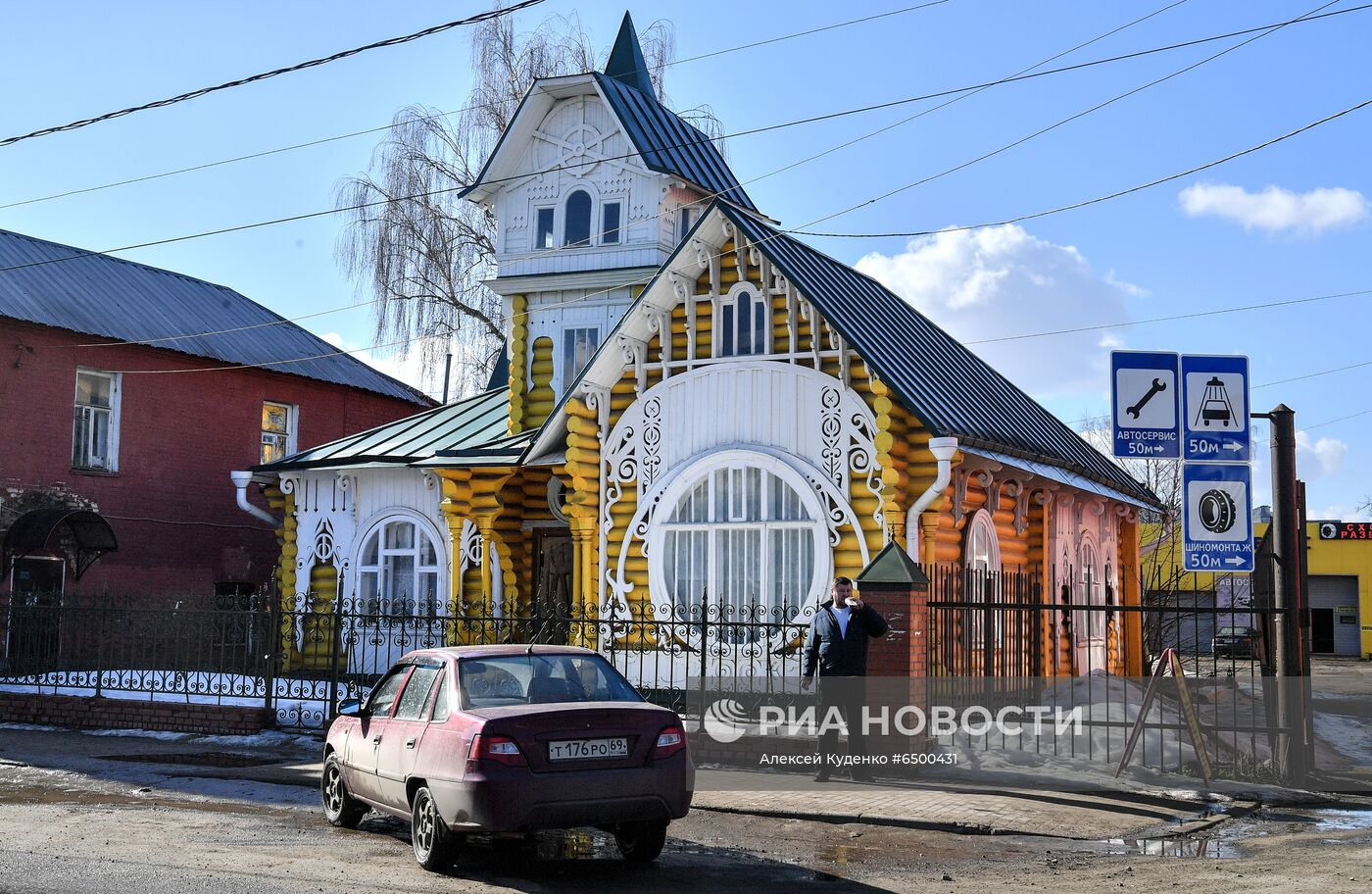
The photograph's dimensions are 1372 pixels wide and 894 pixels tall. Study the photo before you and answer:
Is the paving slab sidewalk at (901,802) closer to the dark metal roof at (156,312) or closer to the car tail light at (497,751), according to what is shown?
the car tail light at (497,751)

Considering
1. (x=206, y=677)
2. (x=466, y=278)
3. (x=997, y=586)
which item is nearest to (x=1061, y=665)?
(x=997, y=586)

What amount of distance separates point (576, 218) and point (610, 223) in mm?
640

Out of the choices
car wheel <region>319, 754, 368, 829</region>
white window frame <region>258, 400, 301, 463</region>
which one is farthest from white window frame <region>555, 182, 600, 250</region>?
car wheel <region>319, 754, 368, 829</region>

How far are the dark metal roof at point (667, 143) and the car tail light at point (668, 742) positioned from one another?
41.6 feet

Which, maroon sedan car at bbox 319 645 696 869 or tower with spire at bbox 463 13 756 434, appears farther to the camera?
tower with spire at bbox 463 13 756 434

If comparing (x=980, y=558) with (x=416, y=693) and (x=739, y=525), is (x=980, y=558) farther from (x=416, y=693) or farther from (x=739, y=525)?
(x=416, y=693)

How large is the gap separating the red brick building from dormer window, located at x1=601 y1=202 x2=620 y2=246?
1070 cm

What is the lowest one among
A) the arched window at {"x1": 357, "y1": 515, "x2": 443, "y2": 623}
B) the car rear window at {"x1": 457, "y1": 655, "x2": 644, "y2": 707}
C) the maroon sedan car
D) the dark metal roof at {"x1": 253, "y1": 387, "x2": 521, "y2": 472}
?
the maroon sedan car

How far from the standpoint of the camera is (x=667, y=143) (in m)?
22.5

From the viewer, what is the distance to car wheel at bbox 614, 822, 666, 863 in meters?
9.11

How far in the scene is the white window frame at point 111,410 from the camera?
26.4 metres

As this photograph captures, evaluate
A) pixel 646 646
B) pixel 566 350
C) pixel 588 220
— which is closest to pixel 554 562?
pixel 566 350

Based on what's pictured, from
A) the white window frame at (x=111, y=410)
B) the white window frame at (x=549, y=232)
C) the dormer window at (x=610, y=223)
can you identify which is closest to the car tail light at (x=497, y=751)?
the dormer window at (x=610, y=223)

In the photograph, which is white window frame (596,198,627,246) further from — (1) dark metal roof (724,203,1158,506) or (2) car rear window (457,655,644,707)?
(2) car rear window (457,655,644,707)
